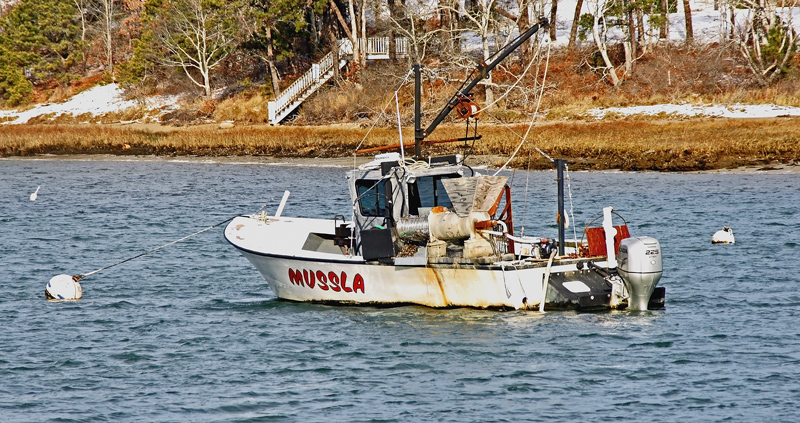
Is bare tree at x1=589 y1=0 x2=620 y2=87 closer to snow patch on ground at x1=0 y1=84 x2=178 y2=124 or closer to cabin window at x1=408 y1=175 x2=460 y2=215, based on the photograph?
snow patch on ground at x1=0 y1=84 x2=178 y2=124

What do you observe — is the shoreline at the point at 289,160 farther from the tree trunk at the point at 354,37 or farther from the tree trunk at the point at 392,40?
the tree trunk at the point at 392,40

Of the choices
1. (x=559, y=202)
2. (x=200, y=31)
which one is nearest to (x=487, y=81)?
(x=200, y=31)

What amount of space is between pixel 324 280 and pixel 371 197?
1.88 m

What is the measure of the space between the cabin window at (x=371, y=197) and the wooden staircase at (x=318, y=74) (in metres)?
36.7

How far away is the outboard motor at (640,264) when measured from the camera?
50.2 feet

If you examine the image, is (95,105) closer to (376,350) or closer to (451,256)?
(451,256)

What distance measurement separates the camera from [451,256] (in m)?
16.3

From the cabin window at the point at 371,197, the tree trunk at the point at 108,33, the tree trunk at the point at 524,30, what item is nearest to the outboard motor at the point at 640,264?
the cabin window at the point at 371,197

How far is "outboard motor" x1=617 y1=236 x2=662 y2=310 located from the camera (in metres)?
15.3

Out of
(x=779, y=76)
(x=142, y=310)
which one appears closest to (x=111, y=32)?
(x=779, y=76)

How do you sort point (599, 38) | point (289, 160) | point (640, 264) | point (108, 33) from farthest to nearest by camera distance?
point (108, 33) < point (599, 38) < point (289, 160) < point (640, 264)

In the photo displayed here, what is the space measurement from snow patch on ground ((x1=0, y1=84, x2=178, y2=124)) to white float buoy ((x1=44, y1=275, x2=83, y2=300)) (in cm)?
4447

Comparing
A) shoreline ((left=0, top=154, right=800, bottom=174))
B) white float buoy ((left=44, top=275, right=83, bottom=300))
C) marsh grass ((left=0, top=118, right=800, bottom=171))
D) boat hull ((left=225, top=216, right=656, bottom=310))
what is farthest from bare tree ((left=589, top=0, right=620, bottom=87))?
white float buoy ((left=44, top=275, right=83, bottom=300))

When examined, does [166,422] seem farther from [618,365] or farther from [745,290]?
[745,290]
